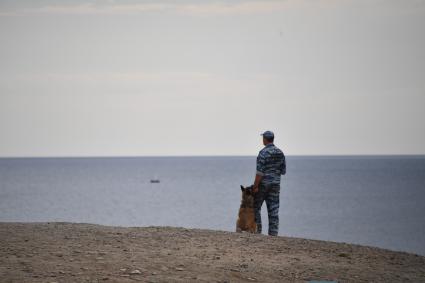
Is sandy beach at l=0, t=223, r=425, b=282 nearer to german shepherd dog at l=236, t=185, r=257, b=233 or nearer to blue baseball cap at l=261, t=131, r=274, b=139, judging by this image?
german shepherd dog at l=236, t=185, r=257, b=233

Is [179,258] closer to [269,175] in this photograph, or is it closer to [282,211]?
[269,175]

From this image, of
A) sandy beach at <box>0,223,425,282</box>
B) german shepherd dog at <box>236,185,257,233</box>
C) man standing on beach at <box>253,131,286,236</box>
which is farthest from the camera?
man standing on beach at <box>253,131,286,236</box>

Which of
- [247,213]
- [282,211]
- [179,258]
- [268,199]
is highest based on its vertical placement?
[282,211]

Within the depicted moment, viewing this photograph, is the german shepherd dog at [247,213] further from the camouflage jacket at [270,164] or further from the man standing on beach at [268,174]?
the camouflage jacket at [270,164]

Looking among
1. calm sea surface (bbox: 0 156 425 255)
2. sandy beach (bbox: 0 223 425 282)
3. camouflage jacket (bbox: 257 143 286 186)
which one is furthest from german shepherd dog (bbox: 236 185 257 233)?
calm sea surface (bbox: 0 156 425 255)

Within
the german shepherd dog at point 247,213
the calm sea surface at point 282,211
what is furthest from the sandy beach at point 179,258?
the calm sea surface at point 282,211

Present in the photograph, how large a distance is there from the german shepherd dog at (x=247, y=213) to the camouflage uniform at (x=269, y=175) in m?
0.15

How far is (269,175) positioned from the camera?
1423 centimetres

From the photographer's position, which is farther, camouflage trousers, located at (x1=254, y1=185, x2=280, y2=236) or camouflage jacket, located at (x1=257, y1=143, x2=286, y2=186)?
camouflage trousers, located at (x1=254, y1=185, x2=280, y2=236)

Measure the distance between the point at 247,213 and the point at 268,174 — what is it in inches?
33.5

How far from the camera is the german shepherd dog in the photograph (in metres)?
14.0

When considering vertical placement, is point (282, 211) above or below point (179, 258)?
above

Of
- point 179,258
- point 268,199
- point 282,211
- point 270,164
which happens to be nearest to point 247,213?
point 268,199

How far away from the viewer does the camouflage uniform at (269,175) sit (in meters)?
14.2
